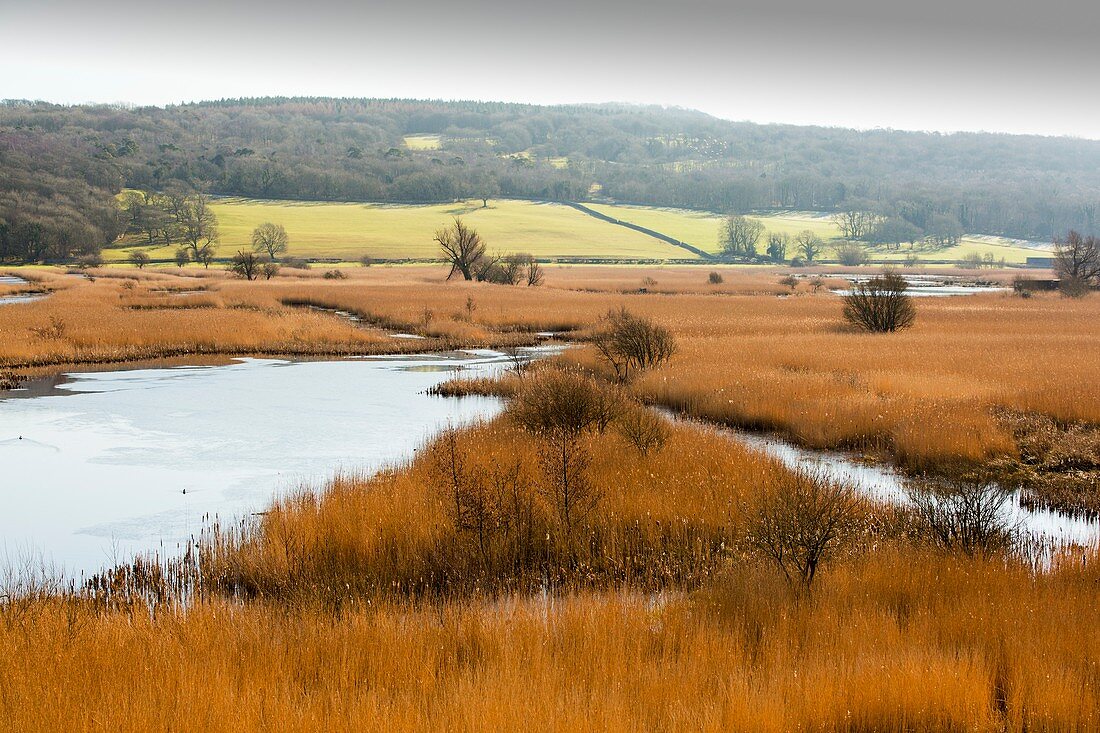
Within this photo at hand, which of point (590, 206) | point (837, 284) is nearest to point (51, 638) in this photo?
point (837, 284)

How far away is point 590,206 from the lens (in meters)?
198

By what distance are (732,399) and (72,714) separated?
1802 centimetres

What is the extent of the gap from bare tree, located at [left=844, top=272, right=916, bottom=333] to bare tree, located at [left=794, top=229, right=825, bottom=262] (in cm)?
11617

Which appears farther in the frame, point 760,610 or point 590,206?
point 590,206

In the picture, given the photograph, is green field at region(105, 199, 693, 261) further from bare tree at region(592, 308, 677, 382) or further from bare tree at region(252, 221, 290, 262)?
bare tree at region(592, 308, 677, 382)

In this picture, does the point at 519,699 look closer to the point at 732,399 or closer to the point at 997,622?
the point at 997,622

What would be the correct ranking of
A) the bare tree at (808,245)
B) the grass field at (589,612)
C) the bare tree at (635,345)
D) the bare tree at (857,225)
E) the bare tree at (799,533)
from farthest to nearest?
the bare tree at (857,225)
the bare tree at (808,245)
the bare tree at (635,345)
the bare tree at (799,533)
the grass field at (589,612)

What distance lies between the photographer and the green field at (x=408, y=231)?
412ft

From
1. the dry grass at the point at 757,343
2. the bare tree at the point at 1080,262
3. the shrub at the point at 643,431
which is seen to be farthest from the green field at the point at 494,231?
the shrub at the point at 643,431

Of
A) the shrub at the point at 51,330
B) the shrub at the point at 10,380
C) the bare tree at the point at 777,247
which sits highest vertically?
the bare tree at the point at 777,247

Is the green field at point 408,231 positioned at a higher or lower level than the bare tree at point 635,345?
higher

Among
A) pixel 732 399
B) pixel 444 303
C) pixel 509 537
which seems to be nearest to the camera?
pixel 509 537

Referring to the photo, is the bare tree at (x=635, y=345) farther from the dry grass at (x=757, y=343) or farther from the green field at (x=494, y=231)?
the green field at (x=494, y=231)

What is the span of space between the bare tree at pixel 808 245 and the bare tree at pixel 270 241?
85.8m
